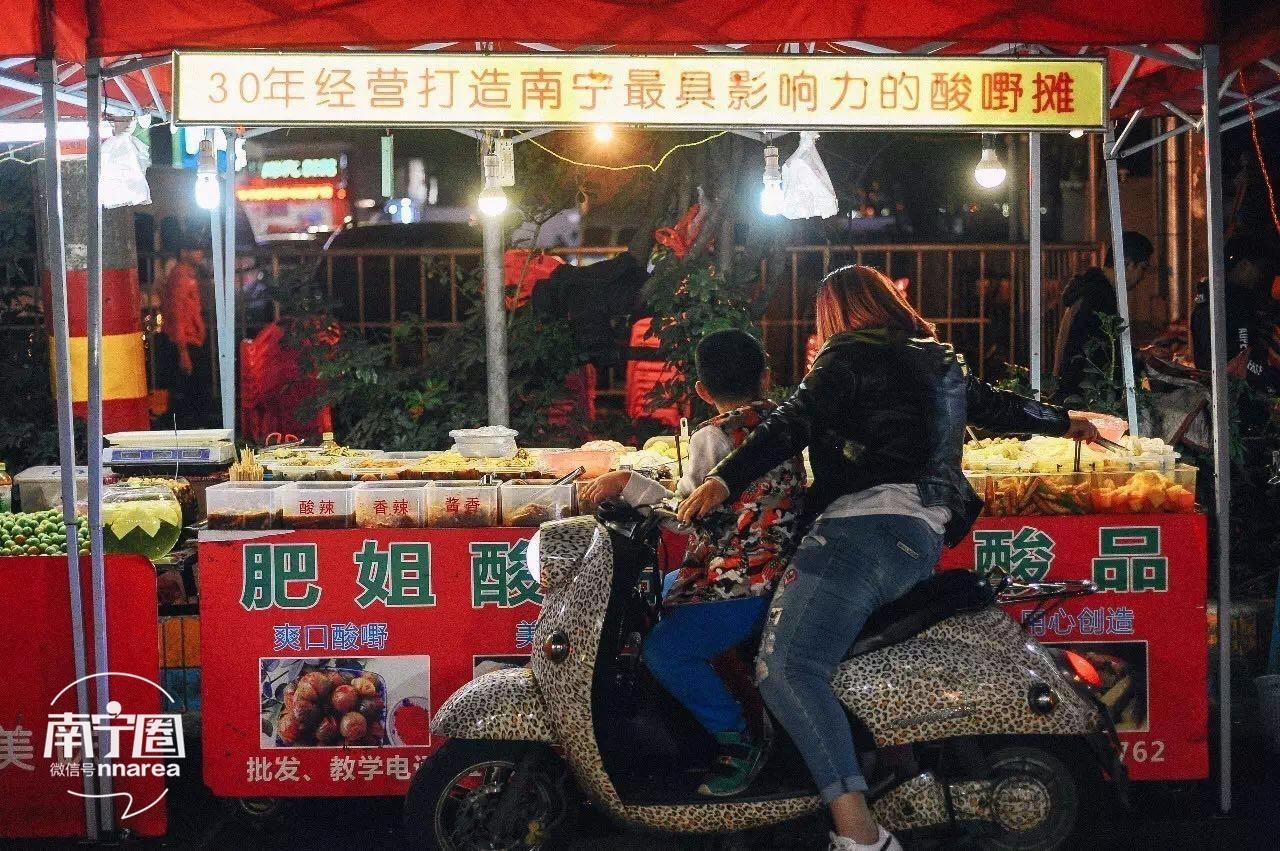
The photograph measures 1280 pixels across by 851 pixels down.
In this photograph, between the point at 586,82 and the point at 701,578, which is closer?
the point at 701,578

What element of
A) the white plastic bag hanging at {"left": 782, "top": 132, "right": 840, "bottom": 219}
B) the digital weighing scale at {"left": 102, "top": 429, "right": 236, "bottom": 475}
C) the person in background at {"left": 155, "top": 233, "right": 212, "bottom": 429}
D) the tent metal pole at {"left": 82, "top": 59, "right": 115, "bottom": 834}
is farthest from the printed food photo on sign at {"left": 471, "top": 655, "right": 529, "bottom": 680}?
the person in background at {"left": 155, "top": 233, "right": 212, "bottom": 429}

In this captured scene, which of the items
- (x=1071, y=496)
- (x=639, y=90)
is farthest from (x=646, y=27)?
(x=1071, y=496)

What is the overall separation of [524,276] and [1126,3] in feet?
21.8

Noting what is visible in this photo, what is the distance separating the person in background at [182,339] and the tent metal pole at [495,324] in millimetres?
3698

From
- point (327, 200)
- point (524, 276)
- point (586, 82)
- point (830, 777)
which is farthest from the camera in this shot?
point (327, 200)

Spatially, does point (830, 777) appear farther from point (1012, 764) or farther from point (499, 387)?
point (499, 387)

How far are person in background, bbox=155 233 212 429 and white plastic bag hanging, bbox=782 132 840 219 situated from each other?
6.51 m

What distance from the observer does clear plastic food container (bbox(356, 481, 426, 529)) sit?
526cm

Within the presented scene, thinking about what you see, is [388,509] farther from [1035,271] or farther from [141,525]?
[1035,271]

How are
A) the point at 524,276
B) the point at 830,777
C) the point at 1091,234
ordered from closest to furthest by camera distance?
1. the point at 830,777
2. the point at 524,276
3. the point at 1091,234

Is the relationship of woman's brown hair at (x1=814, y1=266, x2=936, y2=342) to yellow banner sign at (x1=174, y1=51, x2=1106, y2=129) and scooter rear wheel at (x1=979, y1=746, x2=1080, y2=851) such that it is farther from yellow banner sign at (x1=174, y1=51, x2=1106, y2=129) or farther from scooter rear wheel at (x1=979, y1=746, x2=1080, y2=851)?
scooter rear wheel at (x1=979, y1=746, x2=1080, y2=851)

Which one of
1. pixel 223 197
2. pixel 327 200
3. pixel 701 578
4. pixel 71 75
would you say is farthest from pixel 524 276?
pixel 327 200


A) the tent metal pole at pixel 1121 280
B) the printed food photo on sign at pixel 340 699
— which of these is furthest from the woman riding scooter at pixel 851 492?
the tent metal pole at pixel 1121 280

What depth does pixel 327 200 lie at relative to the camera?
21.1 metres
